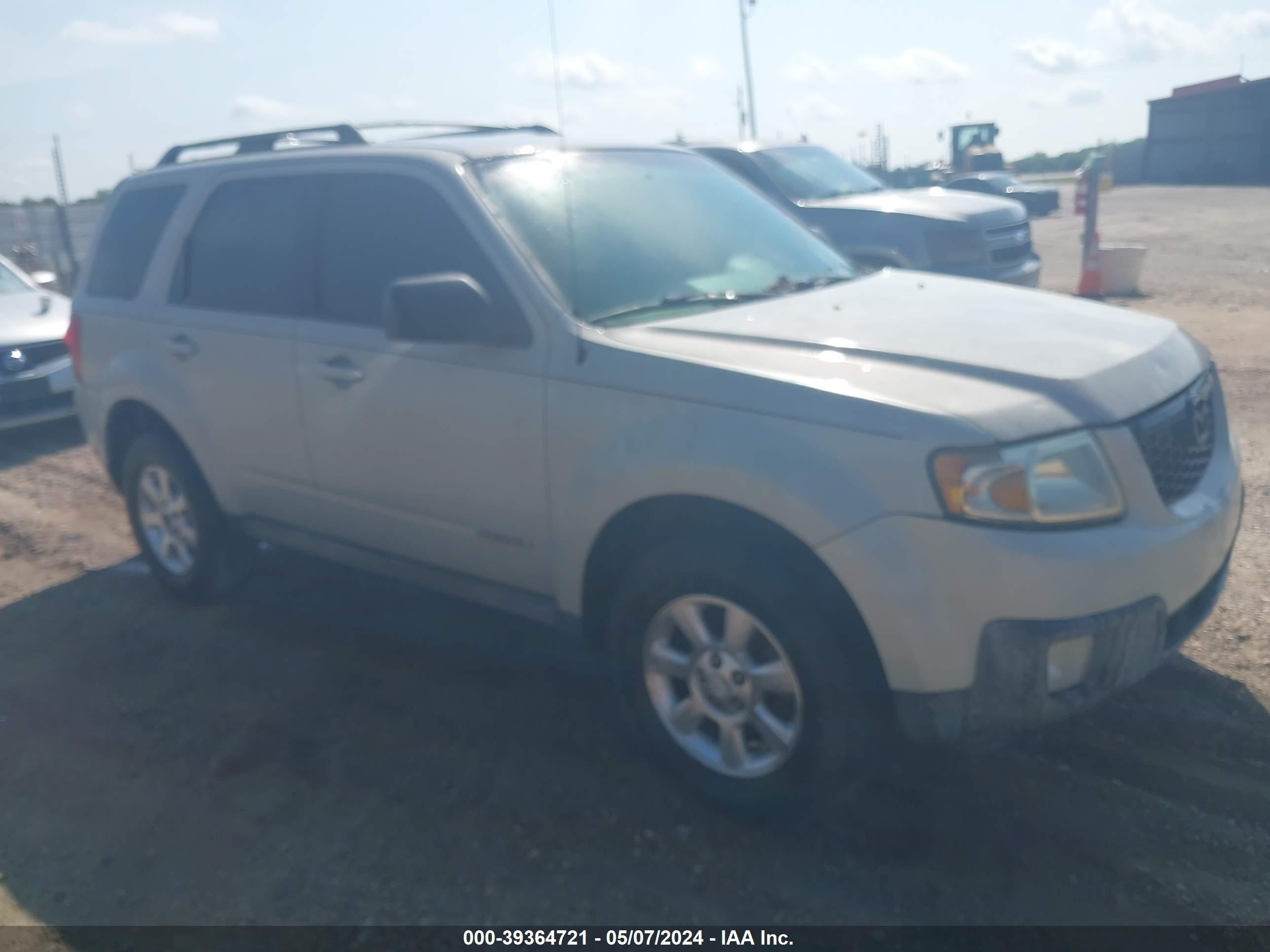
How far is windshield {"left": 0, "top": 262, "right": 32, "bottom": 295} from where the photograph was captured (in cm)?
973

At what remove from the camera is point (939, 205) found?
31.7ft

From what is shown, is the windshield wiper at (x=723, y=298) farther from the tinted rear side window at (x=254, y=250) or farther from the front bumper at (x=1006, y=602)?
the tinted rear side window at (x=254, y=250)

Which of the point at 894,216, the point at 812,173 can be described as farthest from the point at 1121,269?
the point at 894,216

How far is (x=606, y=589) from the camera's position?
3611 mm

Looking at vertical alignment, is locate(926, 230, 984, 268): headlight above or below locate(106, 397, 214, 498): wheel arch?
above

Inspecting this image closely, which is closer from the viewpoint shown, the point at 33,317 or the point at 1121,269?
the point at 33,317

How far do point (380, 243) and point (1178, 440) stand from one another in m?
2.75

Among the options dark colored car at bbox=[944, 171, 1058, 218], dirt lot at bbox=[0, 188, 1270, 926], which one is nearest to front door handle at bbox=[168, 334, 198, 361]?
dirt lot at bbox=[0, 188, 1270, 926]

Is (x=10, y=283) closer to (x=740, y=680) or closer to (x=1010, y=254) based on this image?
(x=1010, y=254)

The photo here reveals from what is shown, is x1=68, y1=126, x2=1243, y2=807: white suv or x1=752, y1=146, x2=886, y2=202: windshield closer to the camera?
x1=68, y1=126, x2=1243, y2=807: white suv

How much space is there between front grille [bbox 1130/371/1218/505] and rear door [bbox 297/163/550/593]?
174cm

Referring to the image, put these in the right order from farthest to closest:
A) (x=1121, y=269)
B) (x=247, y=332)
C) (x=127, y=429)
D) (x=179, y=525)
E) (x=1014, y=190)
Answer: (x=1014, y=190)
(x=1121, y=269)
(x=127, y=429)
(x=179, y=525)
(x=247, y=332)

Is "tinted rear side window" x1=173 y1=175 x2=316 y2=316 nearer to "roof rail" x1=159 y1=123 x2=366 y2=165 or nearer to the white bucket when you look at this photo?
"roof rail" x1=159 y1=123 x2=366 y2=165

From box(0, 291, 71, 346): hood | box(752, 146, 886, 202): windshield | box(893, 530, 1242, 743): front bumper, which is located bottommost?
box(893, 530, 1242, 743): front bumper
